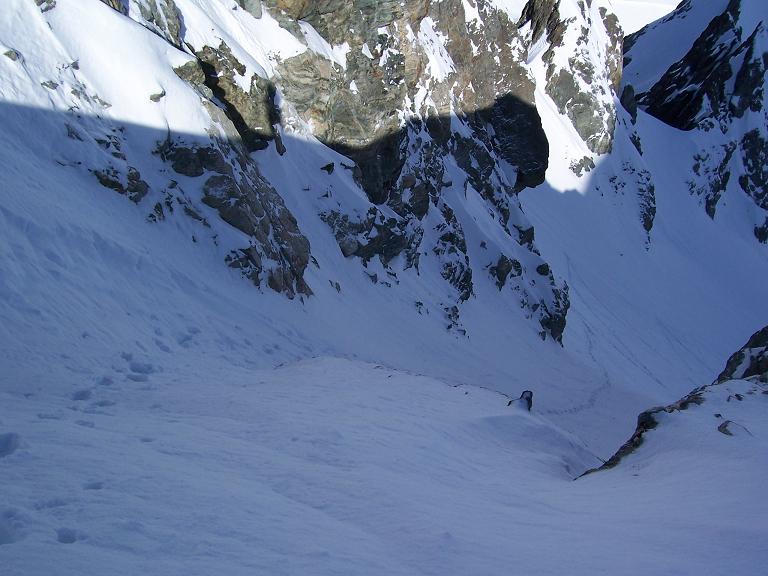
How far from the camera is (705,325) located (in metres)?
46.7

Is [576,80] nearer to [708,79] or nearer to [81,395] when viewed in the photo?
[708,79]

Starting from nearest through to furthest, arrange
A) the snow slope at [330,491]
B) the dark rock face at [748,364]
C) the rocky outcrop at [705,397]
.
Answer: the snow slope at [330,491]
the rocky outcrop at [705,397]
the dark rock face at [748,364]

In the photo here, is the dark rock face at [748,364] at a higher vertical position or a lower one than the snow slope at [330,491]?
higher

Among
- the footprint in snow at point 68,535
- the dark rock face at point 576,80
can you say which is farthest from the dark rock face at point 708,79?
the footprint in snow at point 68,535

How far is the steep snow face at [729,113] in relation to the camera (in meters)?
60.7

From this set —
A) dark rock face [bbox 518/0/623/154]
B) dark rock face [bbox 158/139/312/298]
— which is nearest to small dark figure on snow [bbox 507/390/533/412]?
dark rock face [bbox 158/139/312/298]

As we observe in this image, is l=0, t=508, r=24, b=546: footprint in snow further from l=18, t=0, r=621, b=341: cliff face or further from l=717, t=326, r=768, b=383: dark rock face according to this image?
l=717, t=326, r=768, b=383: dark rock face

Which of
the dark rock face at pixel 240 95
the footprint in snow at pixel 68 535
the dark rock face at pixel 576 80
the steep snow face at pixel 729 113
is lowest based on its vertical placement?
the footprint in snow at pixel 68 535

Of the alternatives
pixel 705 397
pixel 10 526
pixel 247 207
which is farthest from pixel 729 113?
pixel 10 526

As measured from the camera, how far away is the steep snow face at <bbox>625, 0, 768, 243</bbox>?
60656 mm

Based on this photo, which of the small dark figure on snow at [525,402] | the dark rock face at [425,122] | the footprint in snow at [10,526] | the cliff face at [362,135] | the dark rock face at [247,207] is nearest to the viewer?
the footprint in snow at [10,526]

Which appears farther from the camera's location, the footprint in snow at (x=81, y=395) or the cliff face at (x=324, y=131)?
the cliff face at (x=324, y=131)

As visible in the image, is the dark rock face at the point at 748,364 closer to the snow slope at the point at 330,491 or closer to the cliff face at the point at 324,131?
the snow slope at the point at 330,491

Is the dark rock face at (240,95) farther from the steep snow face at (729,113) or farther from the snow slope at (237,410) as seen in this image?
the steep snow face at (729,113)
